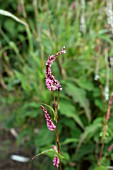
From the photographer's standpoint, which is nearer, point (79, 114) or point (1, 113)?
point (79, 114)

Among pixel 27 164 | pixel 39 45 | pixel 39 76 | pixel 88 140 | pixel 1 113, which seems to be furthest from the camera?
pixel 1 113

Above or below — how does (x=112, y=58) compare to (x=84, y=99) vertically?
above

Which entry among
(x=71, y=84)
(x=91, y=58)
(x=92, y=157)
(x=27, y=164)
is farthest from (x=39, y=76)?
(x=27, y=164)

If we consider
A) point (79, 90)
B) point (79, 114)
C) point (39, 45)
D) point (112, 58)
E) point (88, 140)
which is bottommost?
point (88, 140)

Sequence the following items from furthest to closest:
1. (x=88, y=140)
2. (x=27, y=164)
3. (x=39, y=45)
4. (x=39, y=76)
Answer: (x=27, y=164) → (x=39, y=45) → (x=39, y=76) → (x=88, y=140)

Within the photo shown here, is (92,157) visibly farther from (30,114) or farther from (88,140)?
(30,114)

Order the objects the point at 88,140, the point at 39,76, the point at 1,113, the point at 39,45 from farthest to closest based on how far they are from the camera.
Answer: the point at 1,113 < the point at 39,45 < the point at 39,76 < the point at 88,140

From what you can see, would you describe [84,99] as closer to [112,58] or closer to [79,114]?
[79,114]

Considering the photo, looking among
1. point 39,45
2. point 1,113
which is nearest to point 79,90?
point 39,45

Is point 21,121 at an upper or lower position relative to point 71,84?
lower
